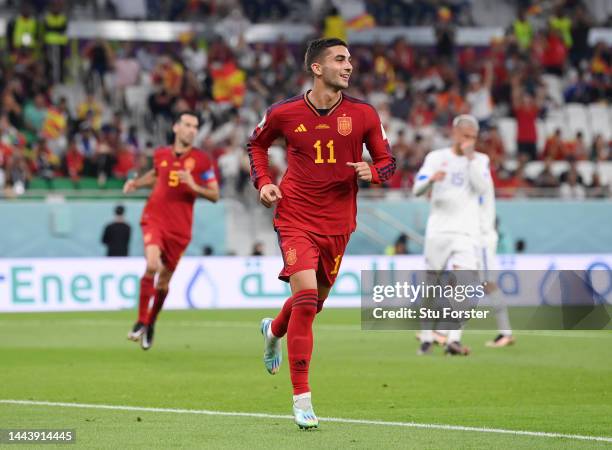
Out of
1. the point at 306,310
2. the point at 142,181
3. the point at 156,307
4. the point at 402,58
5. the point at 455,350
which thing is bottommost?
the point at 455,350

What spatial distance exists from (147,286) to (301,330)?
7181 mm

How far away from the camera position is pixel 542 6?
38.9 m

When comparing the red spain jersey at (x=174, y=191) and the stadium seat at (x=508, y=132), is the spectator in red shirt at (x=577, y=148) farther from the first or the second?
the red spain jersey at (x=174, y=191)

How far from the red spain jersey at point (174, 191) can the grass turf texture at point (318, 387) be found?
5.00 feet

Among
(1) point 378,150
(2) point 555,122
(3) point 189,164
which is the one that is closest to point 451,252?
(3) point 189,164

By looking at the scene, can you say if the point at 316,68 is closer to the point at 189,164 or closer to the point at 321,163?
the point at 321,163

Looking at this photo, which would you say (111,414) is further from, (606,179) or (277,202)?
(606,179)

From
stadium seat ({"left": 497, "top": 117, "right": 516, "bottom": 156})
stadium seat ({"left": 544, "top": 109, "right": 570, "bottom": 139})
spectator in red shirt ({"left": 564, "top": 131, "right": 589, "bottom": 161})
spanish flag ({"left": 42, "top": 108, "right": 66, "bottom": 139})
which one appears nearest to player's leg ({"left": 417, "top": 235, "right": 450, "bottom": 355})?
spanish flag ({"left": 42, "top": 108, "right": 66, "bottom": 139})

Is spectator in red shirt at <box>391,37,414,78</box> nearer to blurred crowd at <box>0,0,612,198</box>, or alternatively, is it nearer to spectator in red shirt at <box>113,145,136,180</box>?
blurred crowd at <box>0,0,612,198</box>

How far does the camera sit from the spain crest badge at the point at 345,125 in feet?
32.6

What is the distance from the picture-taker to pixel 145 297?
1639cm

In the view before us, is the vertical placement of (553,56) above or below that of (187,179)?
above

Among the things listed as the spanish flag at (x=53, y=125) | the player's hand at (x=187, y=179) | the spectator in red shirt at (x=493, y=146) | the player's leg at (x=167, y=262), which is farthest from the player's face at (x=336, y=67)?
the spectator in red shirt at (x=493, y=146)

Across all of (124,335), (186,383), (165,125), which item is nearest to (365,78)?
(165,125)
